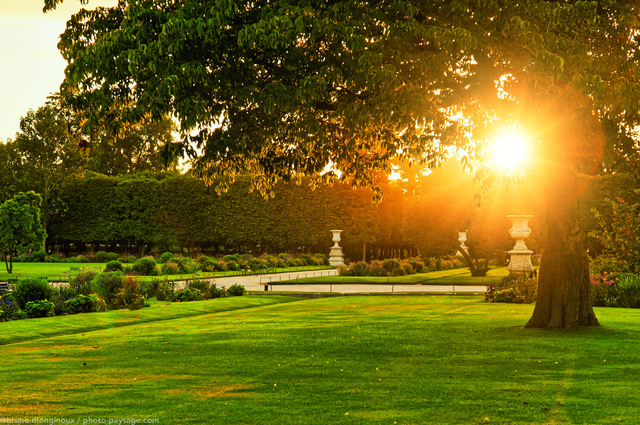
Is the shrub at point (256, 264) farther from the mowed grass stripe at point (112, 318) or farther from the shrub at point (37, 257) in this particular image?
the mowed grass stripe at point (112, 318)

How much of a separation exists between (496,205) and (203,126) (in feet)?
78.8

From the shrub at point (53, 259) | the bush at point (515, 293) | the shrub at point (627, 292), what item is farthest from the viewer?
the shrub at point (53, 259)

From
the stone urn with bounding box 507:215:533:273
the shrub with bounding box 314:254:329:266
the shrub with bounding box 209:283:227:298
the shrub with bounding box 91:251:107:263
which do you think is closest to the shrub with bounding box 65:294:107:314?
the shrub with bounding box 209:283:227:298

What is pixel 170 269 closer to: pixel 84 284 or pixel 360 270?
pixel 360 270

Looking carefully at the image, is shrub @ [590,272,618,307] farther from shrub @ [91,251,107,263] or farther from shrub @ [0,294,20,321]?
shrub @ [91,251,107,263]

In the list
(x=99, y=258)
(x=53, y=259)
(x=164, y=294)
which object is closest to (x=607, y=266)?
(x=164, y=294)

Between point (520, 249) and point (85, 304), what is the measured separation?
2110 cm

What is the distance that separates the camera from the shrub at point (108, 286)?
2027cm

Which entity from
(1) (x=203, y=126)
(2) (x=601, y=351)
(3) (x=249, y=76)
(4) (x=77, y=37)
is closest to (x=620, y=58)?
(2) (x=601, y=351)

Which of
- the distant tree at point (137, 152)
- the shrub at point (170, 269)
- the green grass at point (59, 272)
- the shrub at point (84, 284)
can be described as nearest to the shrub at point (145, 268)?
the shrub at point (170, 269)

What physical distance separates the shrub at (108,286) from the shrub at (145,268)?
41.3 ft

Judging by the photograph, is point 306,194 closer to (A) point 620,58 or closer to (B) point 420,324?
(B) point 420,324

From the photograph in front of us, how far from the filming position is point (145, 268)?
112 feet

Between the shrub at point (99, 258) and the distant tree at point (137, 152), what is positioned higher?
the distant tree at point (137, 152)
